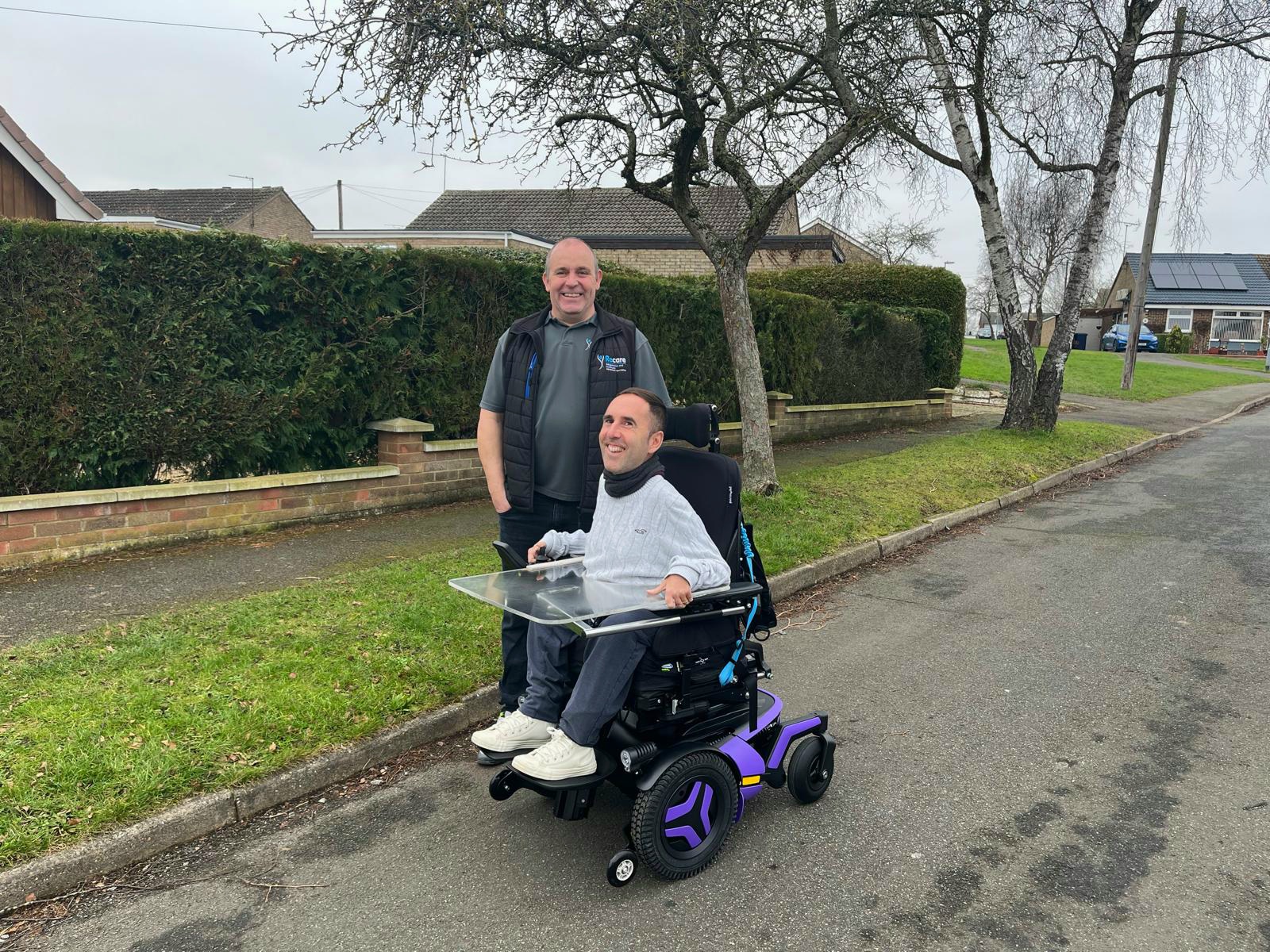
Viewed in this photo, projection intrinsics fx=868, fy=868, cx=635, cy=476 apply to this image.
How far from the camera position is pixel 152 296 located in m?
6.64

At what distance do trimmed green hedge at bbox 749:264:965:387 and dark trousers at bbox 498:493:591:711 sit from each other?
46.3ft

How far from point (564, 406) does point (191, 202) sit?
140 feet

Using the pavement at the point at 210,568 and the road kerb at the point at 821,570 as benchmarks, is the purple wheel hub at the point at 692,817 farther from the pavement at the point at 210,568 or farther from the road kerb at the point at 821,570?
the pavement at the point at 210,568

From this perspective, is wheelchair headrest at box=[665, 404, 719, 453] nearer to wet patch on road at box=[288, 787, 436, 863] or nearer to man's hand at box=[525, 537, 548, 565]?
man's hand at box=[525, 537, 548, 565]

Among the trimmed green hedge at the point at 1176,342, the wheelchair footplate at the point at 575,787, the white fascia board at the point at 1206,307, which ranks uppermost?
the white fascia board at the point at 1206,307

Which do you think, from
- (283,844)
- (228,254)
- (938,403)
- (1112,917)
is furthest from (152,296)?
(938,403)

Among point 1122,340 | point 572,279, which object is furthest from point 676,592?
point 1122,340

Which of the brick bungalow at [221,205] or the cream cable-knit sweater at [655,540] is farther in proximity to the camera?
the brick bungalow at [221,205]

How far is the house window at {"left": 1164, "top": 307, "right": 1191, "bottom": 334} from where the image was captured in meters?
52.9

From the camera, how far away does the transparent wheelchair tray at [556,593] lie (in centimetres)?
287

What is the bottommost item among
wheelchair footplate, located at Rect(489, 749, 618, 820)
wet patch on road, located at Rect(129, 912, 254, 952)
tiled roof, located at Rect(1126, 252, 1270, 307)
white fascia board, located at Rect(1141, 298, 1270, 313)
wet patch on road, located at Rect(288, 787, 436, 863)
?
wet patch on road, located at Rect(288, 787, 436, 863)

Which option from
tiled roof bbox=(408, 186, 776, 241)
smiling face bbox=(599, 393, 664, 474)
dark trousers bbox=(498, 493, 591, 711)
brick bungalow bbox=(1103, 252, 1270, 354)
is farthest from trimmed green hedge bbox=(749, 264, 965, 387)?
brick bungalow bbox=(1103, 252, 1270, 354)

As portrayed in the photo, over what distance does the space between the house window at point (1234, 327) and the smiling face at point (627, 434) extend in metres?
59.8

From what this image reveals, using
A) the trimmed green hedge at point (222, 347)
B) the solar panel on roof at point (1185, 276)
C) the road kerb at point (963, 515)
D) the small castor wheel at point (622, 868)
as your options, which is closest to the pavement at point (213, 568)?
the trimmed green hedge at point (222, 347)
